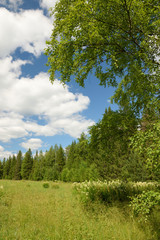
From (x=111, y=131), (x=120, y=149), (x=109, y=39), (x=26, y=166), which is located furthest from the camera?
(x=26, y=166)

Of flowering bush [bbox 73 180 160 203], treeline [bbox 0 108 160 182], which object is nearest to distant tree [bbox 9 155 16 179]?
treeline [bbox 0 108 160 182]

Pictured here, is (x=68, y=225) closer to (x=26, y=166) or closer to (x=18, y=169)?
(x=26, y=166)

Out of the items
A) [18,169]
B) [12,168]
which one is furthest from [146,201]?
[12,168]

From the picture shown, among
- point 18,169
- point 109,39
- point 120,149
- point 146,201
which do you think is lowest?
point 146,201

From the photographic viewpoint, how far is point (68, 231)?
4.86 m

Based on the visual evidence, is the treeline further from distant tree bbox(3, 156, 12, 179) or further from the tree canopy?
distant tree bbox(3, 156, 12, 179)

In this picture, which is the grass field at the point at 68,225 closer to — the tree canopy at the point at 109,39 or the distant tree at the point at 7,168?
the tree canopy at the point at 109,39

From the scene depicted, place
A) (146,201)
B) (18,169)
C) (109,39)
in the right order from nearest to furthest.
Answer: (146,201)
(109,39)
(18,169)

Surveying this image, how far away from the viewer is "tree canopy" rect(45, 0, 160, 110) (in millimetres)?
4629

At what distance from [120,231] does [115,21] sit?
23.0 ft

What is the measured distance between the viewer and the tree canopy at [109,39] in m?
4.63

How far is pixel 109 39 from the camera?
17.0 ft

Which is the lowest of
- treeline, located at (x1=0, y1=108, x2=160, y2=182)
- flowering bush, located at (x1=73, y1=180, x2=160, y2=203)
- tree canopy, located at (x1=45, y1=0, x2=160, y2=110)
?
flowering bush, located at (x1=73, y1=180, x2=160, y2=203)

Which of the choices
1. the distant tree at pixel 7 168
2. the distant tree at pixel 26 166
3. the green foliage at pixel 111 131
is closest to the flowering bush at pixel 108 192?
the green foliage at pixel 111 131
